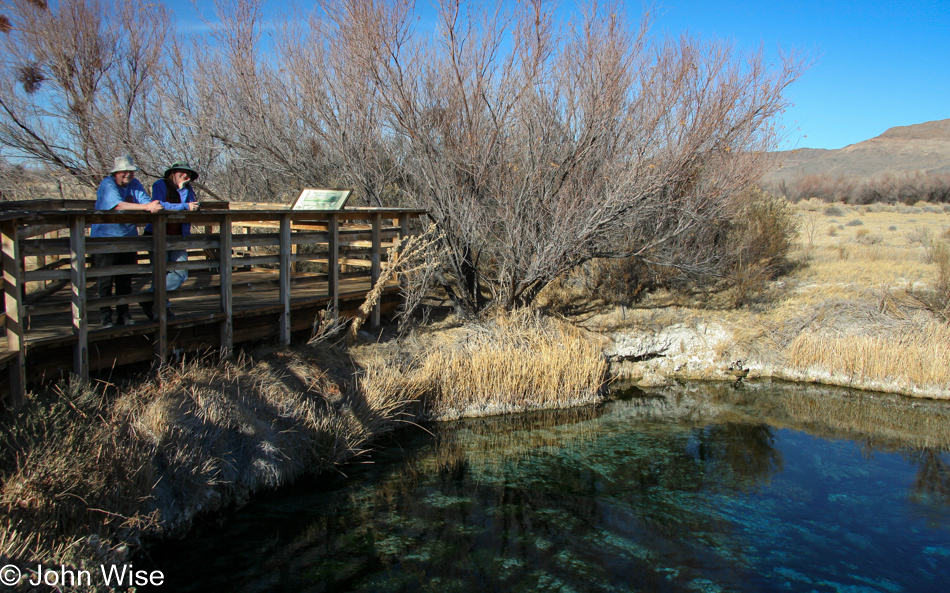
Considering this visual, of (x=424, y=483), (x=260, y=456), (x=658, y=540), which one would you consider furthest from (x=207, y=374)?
(x=658, y=540)

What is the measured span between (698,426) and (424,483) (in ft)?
13.3

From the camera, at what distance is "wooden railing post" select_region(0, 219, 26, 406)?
17.2 ft

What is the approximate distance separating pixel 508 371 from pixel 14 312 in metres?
5.87

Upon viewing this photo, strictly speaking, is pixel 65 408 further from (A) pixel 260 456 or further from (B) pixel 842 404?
(B) pixel 842 404

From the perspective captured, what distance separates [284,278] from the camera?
27.1ft

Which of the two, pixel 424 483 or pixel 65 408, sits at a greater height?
pixel 65 408

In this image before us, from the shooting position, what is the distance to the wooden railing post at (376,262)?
9.69m

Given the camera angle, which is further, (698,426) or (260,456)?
(698,426)

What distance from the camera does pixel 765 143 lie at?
412 inches

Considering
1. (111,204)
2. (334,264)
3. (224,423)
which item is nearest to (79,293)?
(111,204)

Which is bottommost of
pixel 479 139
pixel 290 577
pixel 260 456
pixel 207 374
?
pixel 290 577

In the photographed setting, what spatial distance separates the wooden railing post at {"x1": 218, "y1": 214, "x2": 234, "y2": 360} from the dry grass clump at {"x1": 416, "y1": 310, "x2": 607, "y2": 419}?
2.47 metres

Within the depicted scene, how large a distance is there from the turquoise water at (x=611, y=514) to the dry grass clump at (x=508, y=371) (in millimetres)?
332

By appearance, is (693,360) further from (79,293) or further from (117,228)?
(79,293)
